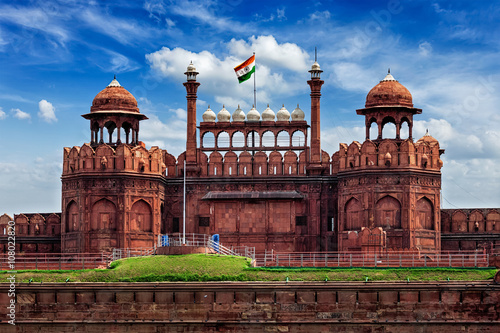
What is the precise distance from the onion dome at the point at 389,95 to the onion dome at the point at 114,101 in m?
17.8

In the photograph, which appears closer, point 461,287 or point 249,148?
point 461,287

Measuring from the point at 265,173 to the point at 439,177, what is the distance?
42.3 ft

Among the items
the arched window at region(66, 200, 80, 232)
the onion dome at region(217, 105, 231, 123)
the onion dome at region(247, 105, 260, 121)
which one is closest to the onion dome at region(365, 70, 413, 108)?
the onion dome at region(247, 105, 260, 121)

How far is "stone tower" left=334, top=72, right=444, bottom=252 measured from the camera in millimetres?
66562

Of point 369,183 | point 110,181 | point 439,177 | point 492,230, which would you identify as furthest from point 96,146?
point 492,230

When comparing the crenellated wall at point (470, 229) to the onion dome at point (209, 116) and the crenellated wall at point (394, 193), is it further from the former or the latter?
the onion dome at point (209, 116)

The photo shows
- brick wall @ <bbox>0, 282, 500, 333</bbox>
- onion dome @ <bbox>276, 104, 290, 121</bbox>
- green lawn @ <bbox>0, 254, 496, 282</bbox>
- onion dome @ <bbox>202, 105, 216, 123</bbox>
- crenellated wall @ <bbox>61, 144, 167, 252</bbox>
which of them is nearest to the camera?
brick wall @ <bbox>0, 282, 500, 333</bbox>

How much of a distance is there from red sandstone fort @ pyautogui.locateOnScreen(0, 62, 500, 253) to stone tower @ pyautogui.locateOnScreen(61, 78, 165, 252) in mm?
73

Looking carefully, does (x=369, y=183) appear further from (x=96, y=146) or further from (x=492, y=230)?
(x=96, y=146)

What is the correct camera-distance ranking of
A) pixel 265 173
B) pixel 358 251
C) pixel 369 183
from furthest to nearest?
pixel 265 173 → pixel 369 183 → pixel 358 251

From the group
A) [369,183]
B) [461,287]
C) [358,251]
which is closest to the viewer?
[461,287]

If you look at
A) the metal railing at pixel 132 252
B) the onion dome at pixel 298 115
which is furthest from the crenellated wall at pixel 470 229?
the metal railing at pixel 132 252

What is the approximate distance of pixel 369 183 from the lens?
6744 cm

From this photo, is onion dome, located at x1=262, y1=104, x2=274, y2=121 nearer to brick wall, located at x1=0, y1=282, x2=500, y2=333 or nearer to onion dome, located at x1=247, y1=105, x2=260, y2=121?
onion dome, located at x1=247, y1=105, x2=260, y2=121
